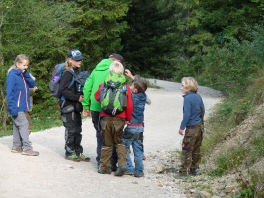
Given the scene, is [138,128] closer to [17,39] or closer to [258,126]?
[258,126]

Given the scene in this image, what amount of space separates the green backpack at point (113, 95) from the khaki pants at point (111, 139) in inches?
6.7

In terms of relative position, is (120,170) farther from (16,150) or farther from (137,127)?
(16,150)

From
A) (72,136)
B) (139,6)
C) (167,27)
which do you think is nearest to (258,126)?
(72,136)

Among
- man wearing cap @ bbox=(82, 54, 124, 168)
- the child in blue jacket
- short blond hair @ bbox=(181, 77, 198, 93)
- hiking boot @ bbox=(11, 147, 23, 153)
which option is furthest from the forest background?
hiking boot @ bbox=(11, 147, 23, 153)

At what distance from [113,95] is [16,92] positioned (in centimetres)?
193

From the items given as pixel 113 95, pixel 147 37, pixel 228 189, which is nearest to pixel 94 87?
pixel 113 95

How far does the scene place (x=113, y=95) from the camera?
27.3 feet

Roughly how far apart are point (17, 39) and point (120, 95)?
12.3 meters

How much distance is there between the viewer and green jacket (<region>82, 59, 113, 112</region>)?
28.7ft

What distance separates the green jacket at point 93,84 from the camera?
8758mm

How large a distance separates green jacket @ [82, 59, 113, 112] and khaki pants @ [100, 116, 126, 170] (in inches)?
14.5

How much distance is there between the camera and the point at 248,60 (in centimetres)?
1792

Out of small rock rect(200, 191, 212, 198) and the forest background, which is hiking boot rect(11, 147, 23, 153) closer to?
the forest background

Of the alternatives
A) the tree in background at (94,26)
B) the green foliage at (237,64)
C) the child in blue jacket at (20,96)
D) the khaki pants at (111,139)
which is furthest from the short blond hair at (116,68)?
the tree in background at (94,26)
